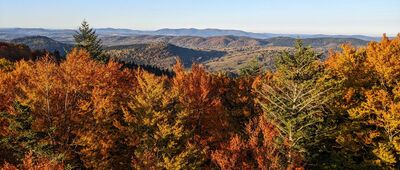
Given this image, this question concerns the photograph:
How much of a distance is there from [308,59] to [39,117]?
26.3 metres

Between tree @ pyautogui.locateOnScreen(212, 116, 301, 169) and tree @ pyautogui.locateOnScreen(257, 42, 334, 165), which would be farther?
tree @ pyautogui.locateOnScreen(257, 42, 334, 165)

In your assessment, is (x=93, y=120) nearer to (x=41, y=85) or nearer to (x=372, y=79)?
(x=41, y=85)

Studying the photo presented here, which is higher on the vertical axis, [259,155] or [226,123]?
[259,155]

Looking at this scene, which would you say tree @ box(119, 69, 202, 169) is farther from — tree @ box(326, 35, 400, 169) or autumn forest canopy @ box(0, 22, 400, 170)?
tree @ box(326, 35, 400, 169)

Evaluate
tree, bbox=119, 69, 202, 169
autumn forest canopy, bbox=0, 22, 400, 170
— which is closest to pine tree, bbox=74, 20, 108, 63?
autumn forest canopy, bbox=0, 22, 400, 170

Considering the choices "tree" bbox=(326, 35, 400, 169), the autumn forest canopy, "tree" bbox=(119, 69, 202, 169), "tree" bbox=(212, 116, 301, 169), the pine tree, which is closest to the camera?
"tree" bbox=(212, 116, 301, 169)

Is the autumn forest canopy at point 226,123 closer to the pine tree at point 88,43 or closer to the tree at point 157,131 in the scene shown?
the tree at point 157,131

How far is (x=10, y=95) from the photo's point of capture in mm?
42375

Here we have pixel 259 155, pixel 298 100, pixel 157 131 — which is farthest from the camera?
pixel 157 131

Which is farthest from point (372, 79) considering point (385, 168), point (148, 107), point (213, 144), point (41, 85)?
point (41, 85)

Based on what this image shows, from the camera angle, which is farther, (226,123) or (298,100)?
(226,123)

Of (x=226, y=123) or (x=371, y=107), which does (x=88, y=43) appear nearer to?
(x=226, y=123)

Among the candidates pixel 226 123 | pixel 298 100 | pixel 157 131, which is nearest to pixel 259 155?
pixel 298 100

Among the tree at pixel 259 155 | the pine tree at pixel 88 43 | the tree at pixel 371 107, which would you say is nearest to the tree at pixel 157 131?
the tree at pixel 259 155
